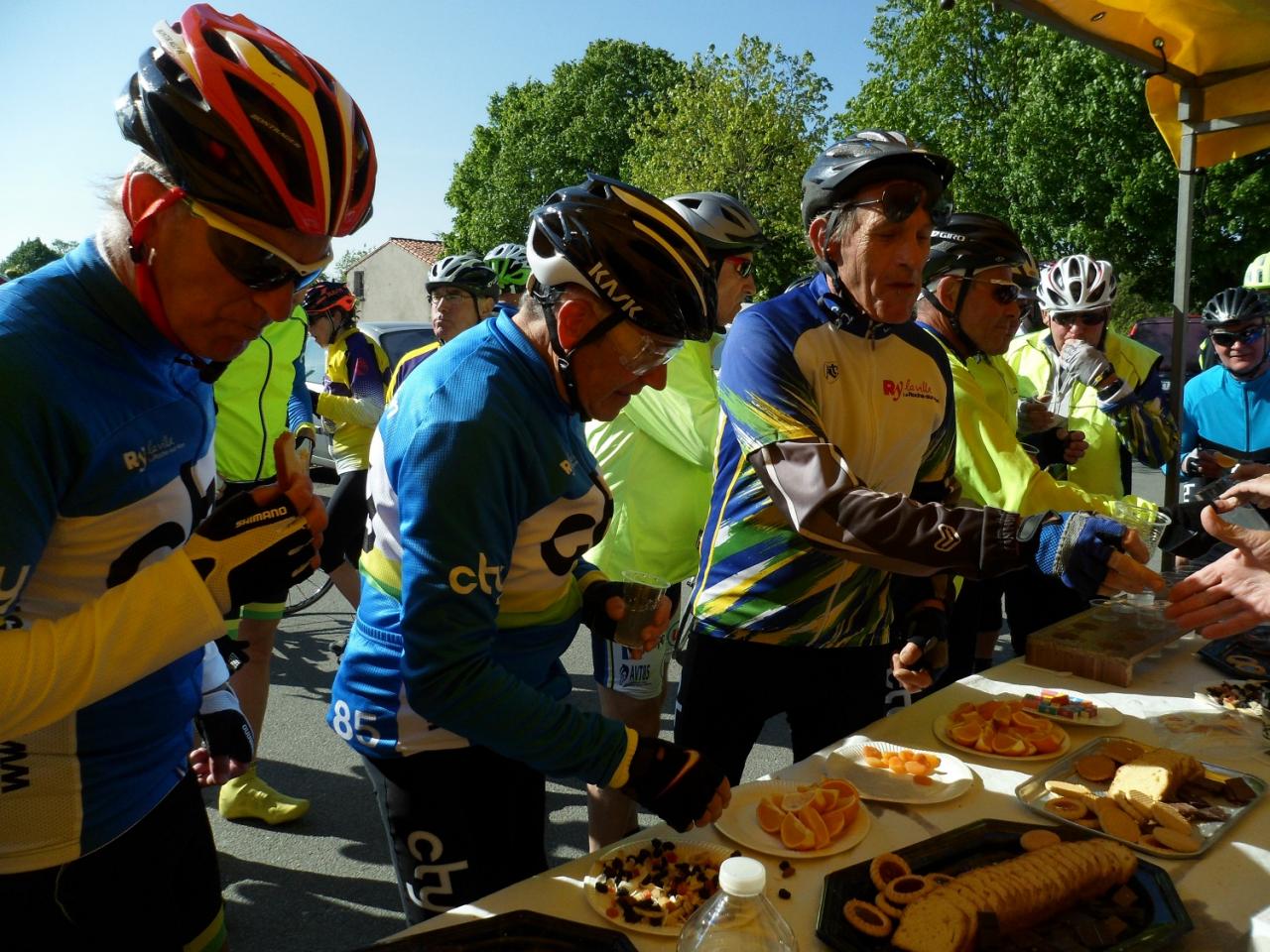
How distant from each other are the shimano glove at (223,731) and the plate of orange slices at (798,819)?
40.3 inches

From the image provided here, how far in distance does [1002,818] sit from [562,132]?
47.8 m

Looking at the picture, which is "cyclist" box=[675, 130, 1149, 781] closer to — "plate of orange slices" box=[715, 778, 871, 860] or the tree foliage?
"plate of orange slices" box=[715, 778, 871, 860]

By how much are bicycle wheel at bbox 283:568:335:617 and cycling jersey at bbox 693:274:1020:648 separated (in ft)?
17.3

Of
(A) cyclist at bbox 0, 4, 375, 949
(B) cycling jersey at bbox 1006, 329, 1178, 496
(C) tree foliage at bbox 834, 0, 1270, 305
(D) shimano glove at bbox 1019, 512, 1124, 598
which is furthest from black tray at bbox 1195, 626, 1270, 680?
(C) tree foliage at bbox 834, 0, 1270, 305

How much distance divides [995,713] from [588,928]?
1.41 m

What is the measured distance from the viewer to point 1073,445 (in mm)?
4387

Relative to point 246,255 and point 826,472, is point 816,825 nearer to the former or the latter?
point 826,472

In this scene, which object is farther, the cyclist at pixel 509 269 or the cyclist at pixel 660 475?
the cyclist at pixel 509 269

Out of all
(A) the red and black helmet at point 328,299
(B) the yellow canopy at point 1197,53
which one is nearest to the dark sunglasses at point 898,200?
(B) the yellow canopy at point 1197,53

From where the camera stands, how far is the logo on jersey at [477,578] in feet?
5.21

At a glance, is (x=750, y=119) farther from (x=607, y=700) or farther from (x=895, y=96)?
(x=607, y=700)

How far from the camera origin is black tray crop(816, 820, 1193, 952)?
1524mm

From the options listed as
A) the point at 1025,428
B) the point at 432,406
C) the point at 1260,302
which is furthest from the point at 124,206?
the point at 1260,302

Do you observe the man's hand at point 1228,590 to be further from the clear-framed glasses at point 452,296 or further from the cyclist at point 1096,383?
the clear-framed glasses at point 452,296
